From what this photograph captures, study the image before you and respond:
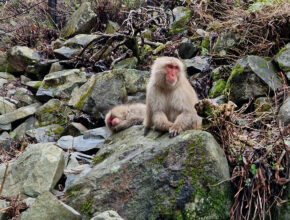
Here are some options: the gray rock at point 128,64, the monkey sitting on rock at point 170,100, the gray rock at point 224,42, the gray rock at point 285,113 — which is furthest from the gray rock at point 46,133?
the gray rock at point 285,113

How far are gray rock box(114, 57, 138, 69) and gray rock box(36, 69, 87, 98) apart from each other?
933 millimetres

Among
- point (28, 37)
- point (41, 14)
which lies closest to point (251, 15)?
point (28, 37)

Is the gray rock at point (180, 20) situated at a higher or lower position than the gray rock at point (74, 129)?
higher

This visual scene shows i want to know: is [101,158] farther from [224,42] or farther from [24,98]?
[24,98]

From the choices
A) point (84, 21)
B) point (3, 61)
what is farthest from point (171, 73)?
point (3, 61)

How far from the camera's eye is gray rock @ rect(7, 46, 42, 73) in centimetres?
1062

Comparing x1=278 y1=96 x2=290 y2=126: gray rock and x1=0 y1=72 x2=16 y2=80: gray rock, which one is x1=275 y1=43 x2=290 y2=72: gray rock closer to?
x1=278 y1=96 x2=290 y2=126: gray rock

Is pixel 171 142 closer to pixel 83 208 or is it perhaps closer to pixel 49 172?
pixel 83 208

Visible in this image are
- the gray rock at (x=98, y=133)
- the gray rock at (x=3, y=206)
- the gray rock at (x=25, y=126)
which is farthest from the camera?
the gray rock at (x=25, y=126)

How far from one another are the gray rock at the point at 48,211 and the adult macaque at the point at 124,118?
248 cm

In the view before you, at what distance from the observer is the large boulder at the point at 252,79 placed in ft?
19.6

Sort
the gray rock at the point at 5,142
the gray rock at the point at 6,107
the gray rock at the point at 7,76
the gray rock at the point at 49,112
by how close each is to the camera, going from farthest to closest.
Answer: the gray rock at the point at 7,76 < the gray rock at the point at 6,107 < the gray rock at the point at 49,112 < the gray rock at the point at 5,142

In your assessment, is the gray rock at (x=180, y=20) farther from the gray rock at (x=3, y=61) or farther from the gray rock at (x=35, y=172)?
the gray rock at (x=35, y=172)

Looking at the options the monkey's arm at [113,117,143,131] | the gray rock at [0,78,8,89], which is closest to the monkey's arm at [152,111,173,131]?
the monkey's arm at [113,117,143,131]
